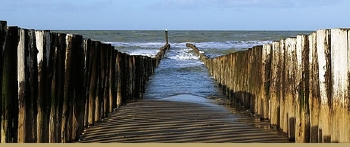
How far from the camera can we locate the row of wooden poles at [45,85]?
432cm

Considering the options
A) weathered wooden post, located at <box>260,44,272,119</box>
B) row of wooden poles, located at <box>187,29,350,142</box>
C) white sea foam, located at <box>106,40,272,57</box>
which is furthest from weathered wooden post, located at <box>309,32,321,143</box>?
white sea foam, located at <box>106,40,272,57</box>

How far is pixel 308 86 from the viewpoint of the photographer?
210 inches

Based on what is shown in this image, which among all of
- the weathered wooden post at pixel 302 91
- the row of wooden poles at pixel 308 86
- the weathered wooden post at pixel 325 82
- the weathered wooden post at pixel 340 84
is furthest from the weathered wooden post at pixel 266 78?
the weathered wooden post at pixel 340 84

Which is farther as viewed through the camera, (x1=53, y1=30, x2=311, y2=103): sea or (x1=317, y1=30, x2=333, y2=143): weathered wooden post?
(x1=53, y1=30, x2=311, y2=103): sea

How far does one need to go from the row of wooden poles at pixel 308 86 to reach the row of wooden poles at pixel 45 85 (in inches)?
91.4

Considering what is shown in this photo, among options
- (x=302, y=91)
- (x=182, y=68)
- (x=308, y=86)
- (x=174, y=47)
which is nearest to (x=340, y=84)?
(x=308, y=86)

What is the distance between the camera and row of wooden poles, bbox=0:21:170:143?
4.32 metres

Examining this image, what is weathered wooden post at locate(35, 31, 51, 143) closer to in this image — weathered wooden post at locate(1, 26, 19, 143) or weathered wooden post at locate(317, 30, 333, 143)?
weathered wooden post at locate(1, 26, 19, 143)

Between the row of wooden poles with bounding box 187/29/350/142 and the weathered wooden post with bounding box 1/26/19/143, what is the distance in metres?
2.56

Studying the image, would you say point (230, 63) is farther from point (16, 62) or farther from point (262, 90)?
point (16, 62)

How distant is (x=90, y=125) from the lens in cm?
710

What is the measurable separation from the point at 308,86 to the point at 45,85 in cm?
247

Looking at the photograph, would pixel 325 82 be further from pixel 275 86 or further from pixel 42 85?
pixel 42 85

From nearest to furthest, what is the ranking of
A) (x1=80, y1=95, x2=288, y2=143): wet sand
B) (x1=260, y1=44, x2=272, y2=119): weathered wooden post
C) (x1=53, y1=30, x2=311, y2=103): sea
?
(x1=80, y1=95, x2=288, y2=143): wet sand, (x1=260, y1=44, x2=272, y2=119): weathered wooden post, (x1=53, y1=30, x2=311, y2=103): sea
